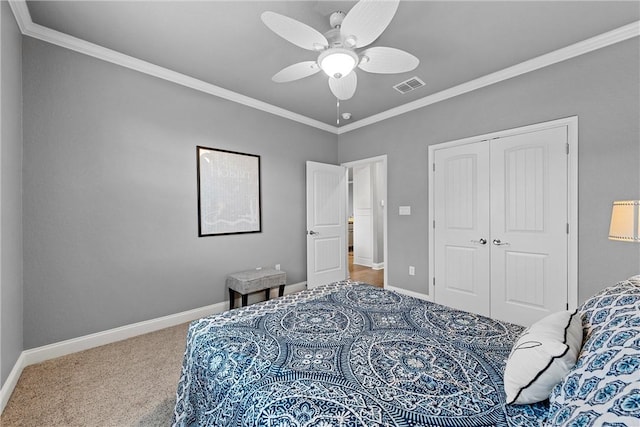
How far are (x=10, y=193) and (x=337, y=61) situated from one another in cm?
244

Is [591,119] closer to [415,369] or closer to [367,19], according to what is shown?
[367,19]

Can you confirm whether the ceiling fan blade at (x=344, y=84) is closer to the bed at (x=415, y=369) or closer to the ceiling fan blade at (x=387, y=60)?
the ceiling fan blade at (x=387, y=60)

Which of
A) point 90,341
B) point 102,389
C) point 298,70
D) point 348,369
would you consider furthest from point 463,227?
point 90,341

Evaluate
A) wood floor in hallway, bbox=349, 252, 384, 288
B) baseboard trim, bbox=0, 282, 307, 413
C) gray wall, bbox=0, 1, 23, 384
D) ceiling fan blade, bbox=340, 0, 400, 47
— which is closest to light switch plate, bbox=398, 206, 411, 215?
wood floor in hallway, bbox=349, 252, 384, 288

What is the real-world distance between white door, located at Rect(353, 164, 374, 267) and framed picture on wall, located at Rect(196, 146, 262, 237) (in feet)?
10.1

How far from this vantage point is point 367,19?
1532mm

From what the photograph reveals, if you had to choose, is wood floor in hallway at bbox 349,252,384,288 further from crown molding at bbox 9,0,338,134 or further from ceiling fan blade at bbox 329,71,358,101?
ceiling fan blade at bbox 329,71,358,101

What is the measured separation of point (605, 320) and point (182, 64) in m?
3.48

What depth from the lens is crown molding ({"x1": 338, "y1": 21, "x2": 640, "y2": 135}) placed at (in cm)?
219

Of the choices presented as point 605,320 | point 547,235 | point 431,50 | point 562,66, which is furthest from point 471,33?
point 605,320

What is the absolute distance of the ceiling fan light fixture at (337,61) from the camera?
1777mm

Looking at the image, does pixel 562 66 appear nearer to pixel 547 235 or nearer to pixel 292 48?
pixel 547 235

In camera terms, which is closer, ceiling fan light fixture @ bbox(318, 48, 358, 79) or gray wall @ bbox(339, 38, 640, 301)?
ceiling fan light fixture @ bbox(318, 48, 358, 79)

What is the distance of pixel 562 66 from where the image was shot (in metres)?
2.51
